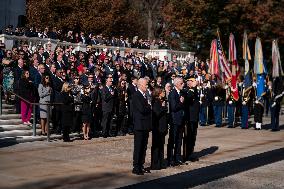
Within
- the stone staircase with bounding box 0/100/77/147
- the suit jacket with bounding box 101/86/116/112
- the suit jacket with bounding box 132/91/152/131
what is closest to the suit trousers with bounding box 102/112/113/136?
the suit jacket with bounding box 101/86/116/112

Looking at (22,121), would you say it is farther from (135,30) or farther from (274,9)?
(135,30)

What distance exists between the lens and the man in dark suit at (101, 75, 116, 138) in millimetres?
17656

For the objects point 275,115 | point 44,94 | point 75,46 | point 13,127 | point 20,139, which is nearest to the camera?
point 20,139

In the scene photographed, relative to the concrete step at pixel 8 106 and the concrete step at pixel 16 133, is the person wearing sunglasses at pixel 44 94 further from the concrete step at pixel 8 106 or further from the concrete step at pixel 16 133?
the concrete step at pixel 8 106

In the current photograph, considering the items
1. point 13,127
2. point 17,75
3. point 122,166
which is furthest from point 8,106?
point 122,166

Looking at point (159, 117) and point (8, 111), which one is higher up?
point (159, 117)

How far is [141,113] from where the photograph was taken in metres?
11.2

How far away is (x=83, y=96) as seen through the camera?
17156 millimetres

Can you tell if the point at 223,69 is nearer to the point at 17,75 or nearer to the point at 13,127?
the point at 17,75

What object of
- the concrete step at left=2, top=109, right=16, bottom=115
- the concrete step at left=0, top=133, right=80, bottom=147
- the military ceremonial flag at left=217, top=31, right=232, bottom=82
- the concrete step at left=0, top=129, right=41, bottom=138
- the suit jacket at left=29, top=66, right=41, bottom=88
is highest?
the military ceremonial flag at left=217, top=31, right=232, bottom=82

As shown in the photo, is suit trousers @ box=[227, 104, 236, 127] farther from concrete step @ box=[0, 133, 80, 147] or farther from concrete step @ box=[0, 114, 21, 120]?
concrete step @ box=[0, 114, 21, 120]

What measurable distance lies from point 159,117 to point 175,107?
0.71 m

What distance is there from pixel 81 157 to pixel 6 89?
19.5ft

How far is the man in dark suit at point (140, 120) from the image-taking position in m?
11.2
